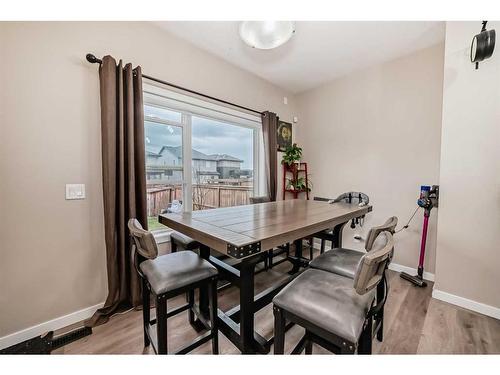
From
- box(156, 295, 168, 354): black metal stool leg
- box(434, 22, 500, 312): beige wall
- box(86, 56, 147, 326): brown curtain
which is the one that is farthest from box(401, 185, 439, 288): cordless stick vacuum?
box(86, 56, 147, 326): brown curtain

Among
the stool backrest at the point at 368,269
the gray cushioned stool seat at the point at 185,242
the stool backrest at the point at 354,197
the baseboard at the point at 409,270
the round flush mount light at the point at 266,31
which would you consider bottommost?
the baseboard at the point at 409,270

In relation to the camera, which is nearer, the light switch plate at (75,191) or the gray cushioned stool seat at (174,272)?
the gray cushioned stool seat at (174,272)

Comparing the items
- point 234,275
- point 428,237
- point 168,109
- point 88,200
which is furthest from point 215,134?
point 428,237

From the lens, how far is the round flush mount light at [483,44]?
171 centimetres

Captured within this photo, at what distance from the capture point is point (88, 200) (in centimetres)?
183

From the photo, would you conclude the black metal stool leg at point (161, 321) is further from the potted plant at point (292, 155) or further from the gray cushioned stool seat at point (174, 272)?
the potted plant at point (292, 155)

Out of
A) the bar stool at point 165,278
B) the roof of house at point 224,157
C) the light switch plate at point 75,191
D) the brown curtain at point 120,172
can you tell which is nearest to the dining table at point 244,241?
the bar stool at point 165,278

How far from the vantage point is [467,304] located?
6.43 feet

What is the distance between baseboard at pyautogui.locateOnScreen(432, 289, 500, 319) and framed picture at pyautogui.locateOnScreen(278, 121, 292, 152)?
2.74m

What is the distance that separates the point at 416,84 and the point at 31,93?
394 centimetres

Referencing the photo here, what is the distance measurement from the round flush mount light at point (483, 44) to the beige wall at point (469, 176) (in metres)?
0.12

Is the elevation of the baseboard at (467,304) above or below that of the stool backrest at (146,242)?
below

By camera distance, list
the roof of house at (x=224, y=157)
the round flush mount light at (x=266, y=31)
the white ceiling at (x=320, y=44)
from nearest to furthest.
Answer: the round flush mount light at (x=266, y=31), the white ceiling at (x=320, y=44), the roof of house at (x=224, y=157)
